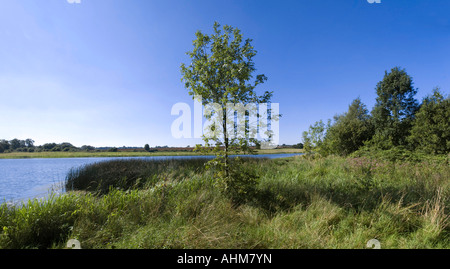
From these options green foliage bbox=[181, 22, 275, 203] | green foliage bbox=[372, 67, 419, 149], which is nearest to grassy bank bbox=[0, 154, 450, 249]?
green foliage bbox=[181, 22, 275, 203]

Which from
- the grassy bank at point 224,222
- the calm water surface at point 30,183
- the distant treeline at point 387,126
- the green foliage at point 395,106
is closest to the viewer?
the grassy bank at point 224,222

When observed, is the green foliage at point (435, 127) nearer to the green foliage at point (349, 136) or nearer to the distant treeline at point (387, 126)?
the distant treeline at point (387, 126)

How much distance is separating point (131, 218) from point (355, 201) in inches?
223

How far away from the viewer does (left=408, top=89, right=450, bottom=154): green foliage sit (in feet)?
38.6

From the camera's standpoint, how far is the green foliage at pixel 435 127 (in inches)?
463

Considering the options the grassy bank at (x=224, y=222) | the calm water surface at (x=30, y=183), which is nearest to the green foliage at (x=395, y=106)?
the grassy bank at (x=224, y=222)

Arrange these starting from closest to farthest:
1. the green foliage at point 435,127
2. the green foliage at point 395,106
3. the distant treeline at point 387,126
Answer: the green foliage at point 435,127, the distant treeline at point 387,126, the green foliage at point 395,106

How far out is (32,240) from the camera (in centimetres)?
293

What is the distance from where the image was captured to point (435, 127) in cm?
1210

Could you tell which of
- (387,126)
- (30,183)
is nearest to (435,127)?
(387,126)
